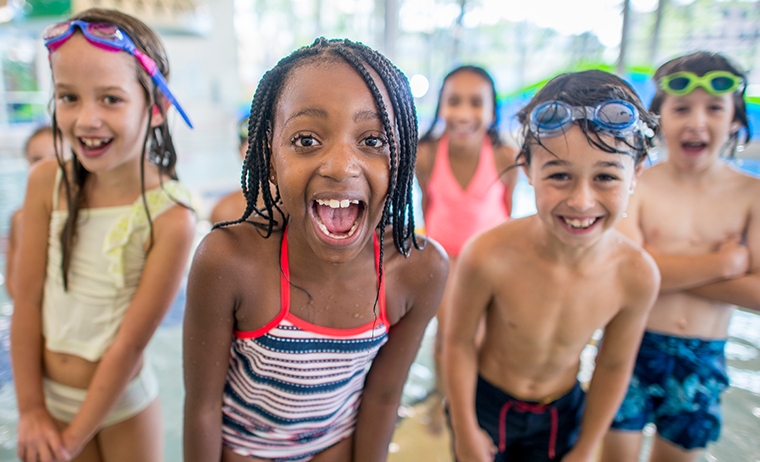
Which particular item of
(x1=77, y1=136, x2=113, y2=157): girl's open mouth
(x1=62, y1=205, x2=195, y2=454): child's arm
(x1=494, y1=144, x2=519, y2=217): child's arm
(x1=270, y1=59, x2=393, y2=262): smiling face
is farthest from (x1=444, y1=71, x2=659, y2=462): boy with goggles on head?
(x1=494, y1=144, x2=519, y2=217): child's arm

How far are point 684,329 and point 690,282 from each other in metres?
0.21

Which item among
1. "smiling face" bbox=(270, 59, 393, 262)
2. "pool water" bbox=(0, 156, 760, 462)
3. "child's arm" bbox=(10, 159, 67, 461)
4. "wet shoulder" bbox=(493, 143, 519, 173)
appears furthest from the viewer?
Answer: "wet shoulder" bbox=(493, 143, 519, 173)

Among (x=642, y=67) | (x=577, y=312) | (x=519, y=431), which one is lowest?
(x=519, y=431)

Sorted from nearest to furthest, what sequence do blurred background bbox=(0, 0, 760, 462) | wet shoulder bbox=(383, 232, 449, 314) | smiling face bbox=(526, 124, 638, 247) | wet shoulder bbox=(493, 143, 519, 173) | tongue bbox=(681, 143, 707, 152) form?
wet shoulder bbox=(383, 232, 449, 314)
smiling face bbox=(526, 124, 638, 247)
tongue bbox=(681, 143, 707, 152)
blurred background bbox=(0, 0, 760, 462)
wet shoulder bbox=(493, 143, 519, 173)

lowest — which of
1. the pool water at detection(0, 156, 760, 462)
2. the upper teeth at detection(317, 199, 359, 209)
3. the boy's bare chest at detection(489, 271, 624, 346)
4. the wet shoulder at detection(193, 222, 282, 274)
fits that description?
the pool water at detection(0, 156, 760, 462)

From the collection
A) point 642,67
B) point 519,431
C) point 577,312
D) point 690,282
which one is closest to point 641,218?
point 690,282

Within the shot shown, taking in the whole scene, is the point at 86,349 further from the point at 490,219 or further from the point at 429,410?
the point at 490,219

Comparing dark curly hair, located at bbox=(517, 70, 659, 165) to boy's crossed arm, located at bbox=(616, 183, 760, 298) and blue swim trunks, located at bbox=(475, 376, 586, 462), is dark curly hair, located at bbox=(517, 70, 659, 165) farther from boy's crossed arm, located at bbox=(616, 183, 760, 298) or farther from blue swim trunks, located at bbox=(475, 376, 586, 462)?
blue swim trunks, located at bbox=(475, 376, 586, 462)

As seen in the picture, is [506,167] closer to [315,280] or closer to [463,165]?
[463,165]

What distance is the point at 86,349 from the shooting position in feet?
4.33

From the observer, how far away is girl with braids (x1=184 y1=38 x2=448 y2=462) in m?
0.82

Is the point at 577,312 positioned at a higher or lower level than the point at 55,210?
lower

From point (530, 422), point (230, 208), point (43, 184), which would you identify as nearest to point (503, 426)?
point (530, 422)

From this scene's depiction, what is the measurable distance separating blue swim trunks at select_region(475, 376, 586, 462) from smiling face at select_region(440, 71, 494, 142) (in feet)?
4.74
